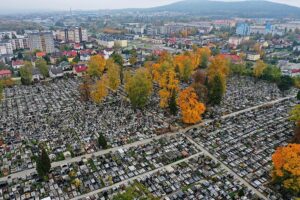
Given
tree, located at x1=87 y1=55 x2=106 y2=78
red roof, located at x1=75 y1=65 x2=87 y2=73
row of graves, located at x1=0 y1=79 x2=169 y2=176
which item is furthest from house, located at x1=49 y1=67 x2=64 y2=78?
row of graves, located at x1=0 y1=79 x2=169 y2=176

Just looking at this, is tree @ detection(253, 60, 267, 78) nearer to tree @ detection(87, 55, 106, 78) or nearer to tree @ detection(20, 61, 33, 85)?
tree @ detection(87, 55, 106, 78)

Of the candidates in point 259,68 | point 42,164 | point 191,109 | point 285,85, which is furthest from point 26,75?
point 285,85

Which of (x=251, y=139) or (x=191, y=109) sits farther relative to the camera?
(x=191, y=109)

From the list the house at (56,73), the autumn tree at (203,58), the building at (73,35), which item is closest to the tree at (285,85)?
the autumn tree at (203,58)

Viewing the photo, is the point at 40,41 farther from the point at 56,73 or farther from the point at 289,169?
the point at 289,169

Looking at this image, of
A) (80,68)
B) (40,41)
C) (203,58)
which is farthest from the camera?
(40,41)

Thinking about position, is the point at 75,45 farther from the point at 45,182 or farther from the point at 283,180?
the point at 283,180

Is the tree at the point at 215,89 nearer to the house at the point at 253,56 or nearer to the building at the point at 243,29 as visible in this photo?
the house at the point at 253,56
